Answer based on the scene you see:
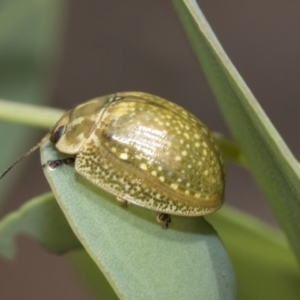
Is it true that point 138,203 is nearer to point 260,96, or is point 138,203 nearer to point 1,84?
point 1,84

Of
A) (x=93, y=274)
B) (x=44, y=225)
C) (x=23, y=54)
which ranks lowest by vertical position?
(x=93, y=274)

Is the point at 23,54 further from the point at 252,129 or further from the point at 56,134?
the point at 252,129

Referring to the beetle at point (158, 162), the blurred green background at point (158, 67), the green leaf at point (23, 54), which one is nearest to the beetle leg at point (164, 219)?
the beetle at point (158, 162)

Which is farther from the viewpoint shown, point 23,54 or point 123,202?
point 23,54

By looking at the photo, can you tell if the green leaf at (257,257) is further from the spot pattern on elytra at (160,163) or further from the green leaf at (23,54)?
the green leaf at (23,54)

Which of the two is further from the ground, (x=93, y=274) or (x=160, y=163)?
(x=160, y=163)

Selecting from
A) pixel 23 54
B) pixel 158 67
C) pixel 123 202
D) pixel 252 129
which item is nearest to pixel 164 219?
pixel 123 202
